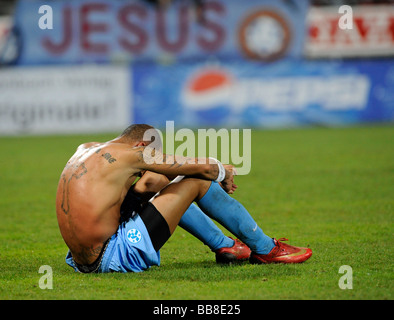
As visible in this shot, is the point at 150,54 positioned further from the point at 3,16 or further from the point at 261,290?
the point at 261,290

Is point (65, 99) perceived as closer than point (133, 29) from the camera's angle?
Yes

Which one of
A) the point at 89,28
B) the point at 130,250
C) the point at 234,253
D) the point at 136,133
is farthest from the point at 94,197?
the point at 89,28

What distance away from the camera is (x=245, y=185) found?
9953mm

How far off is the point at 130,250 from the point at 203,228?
775 millimetres

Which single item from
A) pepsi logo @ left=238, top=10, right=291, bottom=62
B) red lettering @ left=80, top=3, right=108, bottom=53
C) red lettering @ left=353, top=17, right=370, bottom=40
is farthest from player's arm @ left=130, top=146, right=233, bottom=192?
red lettering @ left=353, top=17, right=370, bottom=40

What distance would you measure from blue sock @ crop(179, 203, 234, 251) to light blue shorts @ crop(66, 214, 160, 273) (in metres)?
0.50

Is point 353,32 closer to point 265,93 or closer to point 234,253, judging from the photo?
point 265,93

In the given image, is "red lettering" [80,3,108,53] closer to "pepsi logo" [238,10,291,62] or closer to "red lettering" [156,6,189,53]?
"red lettering" [156,6,189,53]

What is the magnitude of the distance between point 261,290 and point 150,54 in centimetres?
1877

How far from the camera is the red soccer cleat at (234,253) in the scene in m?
5.30

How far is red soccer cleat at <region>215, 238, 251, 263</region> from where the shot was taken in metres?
5.30

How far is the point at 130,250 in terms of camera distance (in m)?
4.75
